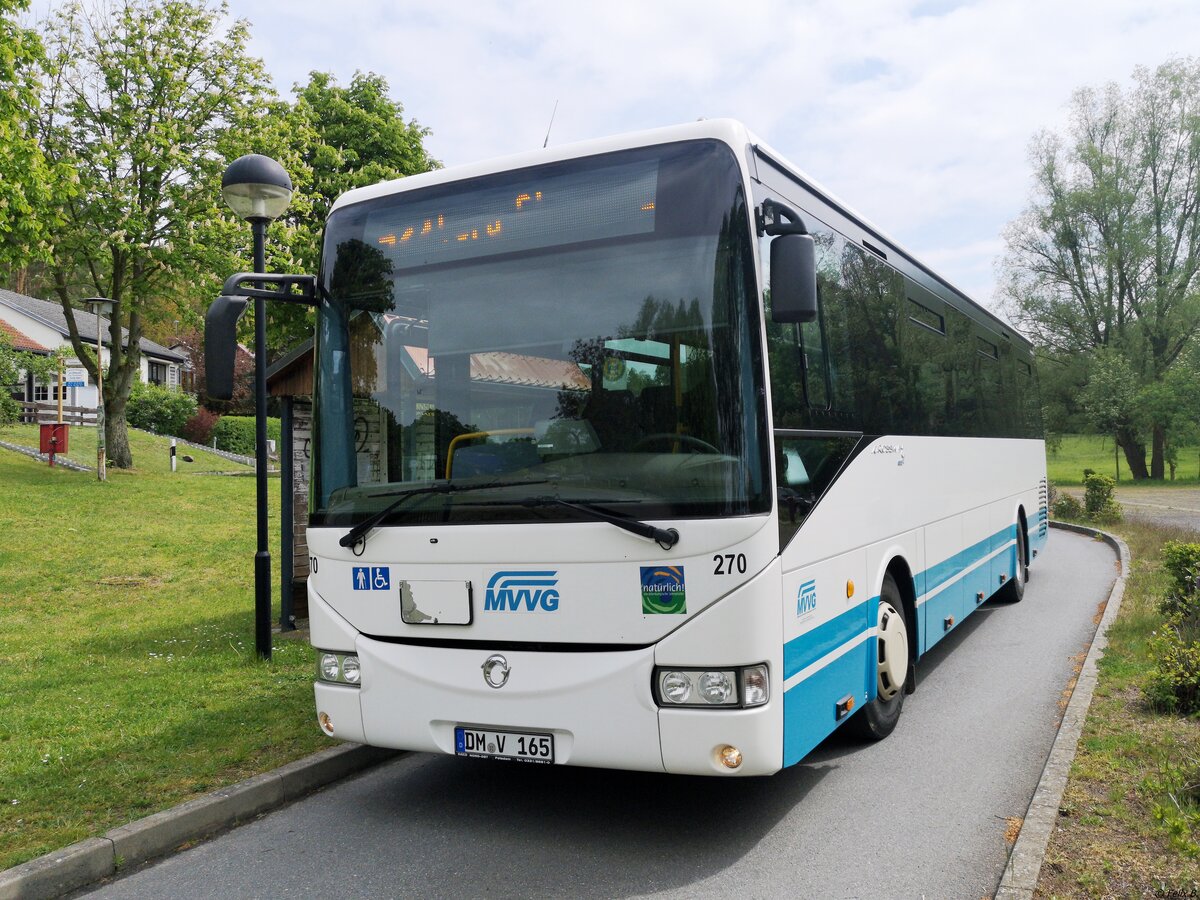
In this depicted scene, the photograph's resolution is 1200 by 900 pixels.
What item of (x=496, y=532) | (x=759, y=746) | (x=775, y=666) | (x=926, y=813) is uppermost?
(x=496, y=532)

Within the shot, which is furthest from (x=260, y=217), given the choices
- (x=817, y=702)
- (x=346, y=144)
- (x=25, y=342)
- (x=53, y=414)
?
(x=25, y=342)

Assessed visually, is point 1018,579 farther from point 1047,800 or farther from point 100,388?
point 100,388

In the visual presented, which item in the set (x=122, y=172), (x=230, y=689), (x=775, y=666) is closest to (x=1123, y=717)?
(x=775, y=666)

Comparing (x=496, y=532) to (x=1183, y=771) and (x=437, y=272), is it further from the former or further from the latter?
(x=1183, y=771)

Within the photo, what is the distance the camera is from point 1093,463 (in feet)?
203

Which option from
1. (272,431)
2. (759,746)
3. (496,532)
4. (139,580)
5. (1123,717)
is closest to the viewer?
(759,746)

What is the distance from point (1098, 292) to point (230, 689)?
4985 centimetres

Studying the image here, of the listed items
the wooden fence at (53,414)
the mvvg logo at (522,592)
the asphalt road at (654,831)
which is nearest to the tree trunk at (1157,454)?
the asphalt road at (654,831)

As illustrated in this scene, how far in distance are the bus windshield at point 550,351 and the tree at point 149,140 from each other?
2094 cm

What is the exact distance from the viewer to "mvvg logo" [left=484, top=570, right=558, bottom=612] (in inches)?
180

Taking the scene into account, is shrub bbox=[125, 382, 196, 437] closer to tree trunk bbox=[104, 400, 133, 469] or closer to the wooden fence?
the wooden fence

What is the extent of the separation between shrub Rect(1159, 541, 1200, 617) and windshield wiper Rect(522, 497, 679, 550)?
567 cm

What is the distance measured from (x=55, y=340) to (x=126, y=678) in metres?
58.2

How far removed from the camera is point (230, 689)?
759cm
